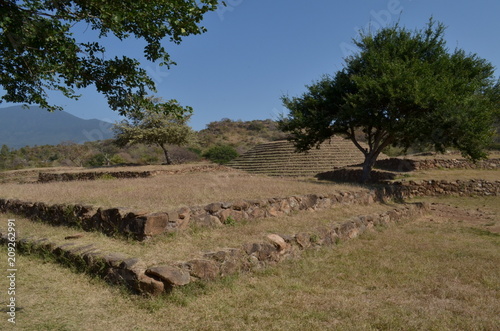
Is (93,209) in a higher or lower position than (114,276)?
higher

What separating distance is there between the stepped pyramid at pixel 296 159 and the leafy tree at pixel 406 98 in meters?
7.87

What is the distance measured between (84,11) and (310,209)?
24.0 ft

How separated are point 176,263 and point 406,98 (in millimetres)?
12230

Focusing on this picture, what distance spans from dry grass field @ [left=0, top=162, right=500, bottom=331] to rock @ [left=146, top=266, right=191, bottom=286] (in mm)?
141

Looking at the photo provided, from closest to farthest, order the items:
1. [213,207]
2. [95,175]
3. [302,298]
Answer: [302,298], [213,207], [95,175]

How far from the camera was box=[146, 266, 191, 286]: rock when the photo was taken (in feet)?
15.6

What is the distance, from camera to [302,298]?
471cm

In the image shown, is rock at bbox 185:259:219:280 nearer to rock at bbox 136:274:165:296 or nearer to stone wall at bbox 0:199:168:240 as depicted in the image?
rock at bbox 136:274:165:296

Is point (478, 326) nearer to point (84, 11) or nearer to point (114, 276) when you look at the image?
point (114, 276)

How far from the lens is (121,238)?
6414mm

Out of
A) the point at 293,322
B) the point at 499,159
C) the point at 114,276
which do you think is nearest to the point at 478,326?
the point at 293,322

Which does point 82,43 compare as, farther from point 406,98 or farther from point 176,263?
point 406,98

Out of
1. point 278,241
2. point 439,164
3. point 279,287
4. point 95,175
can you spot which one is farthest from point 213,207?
point 439,164

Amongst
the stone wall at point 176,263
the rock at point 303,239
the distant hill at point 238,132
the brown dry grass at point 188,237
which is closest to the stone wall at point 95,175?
the brown dry grass at point 188,237
